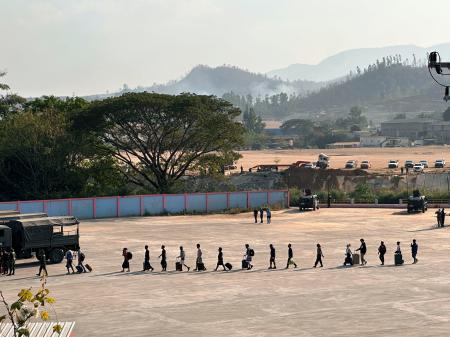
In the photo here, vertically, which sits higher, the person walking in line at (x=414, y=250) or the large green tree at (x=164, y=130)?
the large green tree at (x=164, y=130)

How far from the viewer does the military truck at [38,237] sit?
42.0 metres

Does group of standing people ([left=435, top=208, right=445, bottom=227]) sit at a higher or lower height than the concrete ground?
higher

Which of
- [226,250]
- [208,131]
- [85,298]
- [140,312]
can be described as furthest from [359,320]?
[208,131]

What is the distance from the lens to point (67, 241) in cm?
4422

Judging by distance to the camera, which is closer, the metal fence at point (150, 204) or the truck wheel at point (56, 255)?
the truck wheel at point (56, 255)

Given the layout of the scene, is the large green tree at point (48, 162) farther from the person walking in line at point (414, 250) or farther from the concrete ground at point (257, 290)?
the person walking in line at point (414, 250)

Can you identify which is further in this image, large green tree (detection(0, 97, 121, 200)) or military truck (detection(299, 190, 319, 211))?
large green tree (detection(0, 97, 121, 200))

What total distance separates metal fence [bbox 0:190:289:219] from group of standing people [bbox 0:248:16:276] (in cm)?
2552

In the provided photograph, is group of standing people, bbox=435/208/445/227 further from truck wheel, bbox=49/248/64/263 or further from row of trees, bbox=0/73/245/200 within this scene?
truck wheel, bbox=49/248/64/263

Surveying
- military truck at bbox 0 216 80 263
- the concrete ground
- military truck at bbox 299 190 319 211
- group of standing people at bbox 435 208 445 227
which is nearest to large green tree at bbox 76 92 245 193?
military truck at bbox 299 190 319 211

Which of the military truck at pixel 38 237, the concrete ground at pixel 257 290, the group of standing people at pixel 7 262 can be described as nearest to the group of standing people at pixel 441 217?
the concrete ground at pixel 257 290

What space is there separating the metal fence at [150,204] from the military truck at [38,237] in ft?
73.3

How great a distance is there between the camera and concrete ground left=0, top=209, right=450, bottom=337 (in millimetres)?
28062

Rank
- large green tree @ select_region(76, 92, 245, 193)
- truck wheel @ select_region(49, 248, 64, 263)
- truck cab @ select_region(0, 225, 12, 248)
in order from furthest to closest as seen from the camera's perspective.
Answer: large green tree @ select_region(76, 92, 245, 193), truck wheel @ select_region(49, 248, 64, 263), truck cab @ select_region(0, 225, 12, 248)
